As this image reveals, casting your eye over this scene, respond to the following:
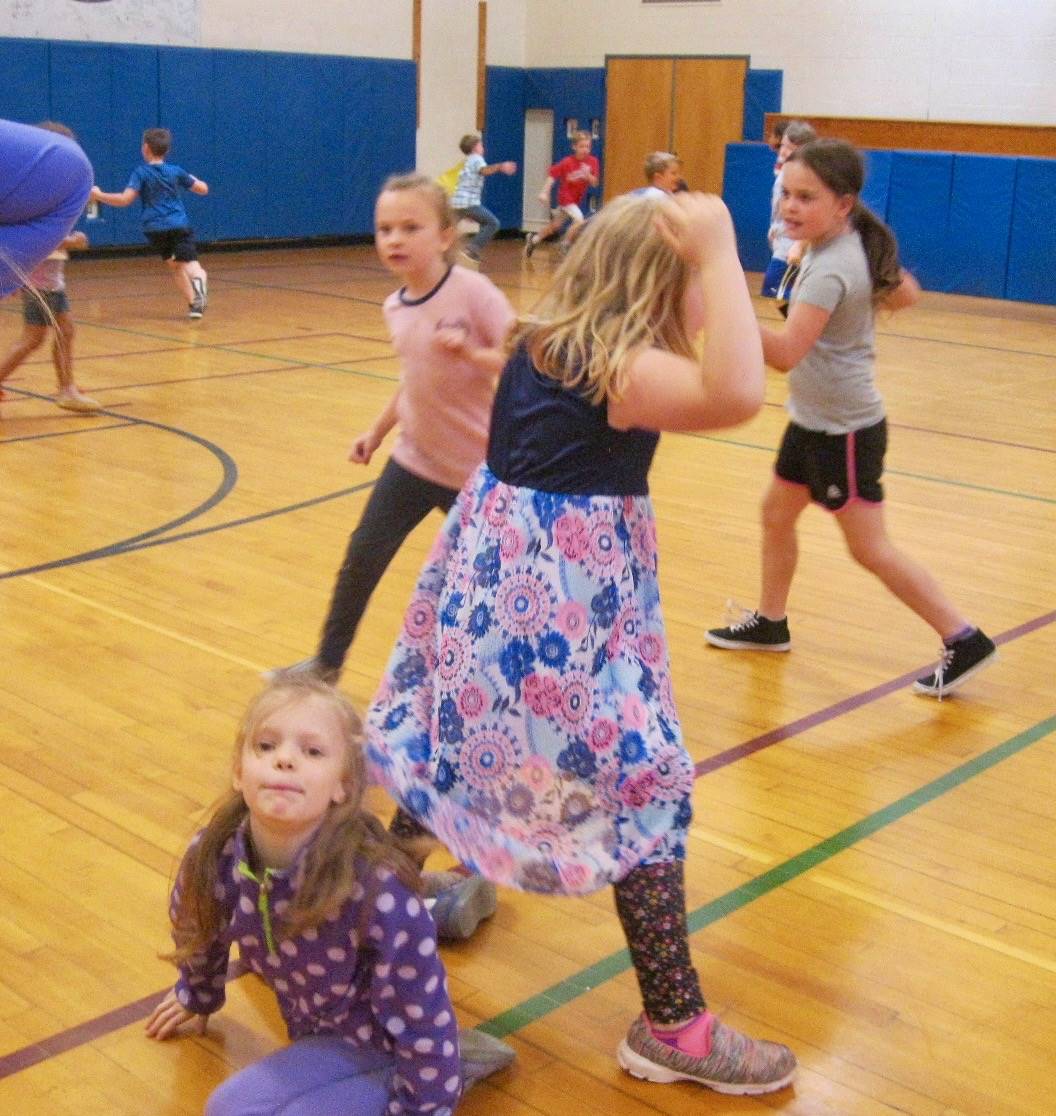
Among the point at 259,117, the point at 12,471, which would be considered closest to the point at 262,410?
the point at 12,471

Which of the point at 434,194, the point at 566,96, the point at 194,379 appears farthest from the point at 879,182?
the point at 434,194

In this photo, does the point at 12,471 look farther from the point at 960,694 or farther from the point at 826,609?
the point at 960,694

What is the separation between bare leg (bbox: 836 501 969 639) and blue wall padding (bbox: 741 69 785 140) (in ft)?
42.0

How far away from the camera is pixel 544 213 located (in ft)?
61.2

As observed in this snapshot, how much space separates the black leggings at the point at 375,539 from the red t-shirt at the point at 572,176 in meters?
12.4

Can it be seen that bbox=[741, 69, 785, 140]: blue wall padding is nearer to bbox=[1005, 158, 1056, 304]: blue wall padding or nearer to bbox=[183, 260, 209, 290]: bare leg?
bbox=[1005, 158, 1056, 304]: blue wall padding

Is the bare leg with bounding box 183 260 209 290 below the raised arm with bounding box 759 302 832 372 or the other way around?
below

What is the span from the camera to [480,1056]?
2.36 metres

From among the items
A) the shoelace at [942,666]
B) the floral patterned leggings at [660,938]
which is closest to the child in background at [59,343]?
the shoelace at [942,666]

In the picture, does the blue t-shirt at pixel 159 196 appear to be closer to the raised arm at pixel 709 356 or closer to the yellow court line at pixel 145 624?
the yellow court line at pixel 145 624

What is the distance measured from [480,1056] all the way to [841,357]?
2227 mm

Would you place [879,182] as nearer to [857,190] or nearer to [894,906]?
[857,190]

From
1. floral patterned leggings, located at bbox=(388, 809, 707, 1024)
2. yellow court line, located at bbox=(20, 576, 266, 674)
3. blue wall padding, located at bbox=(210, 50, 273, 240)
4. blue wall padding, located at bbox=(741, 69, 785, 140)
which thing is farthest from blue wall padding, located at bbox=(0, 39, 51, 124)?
floral patterned leggings, located at bbox=(388, 809, 707, 1024)

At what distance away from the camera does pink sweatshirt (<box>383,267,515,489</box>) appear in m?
3.49
